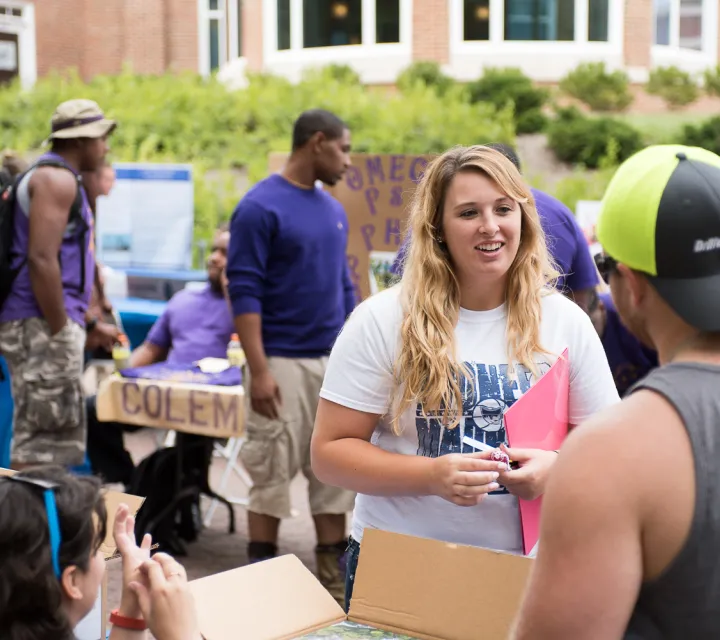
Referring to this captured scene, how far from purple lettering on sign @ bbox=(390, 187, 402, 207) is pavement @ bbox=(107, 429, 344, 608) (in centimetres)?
174

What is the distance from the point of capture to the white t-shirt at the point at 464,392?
94.0 inches

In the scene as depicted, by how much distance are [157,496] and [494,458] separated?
11.1 feet

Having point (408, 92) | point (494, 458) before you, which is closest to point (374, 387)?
point (494, 458)

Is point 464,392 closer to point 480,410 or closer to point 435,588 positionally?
point 480,410

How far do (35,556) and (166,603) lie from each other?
24 centimetres

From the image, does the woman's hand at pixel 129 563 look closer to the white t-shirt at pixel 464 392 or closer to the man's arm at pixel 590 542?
the white t-shirt at pixel 464 392

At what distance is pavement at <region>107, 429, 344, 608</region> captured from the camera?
5188 mm

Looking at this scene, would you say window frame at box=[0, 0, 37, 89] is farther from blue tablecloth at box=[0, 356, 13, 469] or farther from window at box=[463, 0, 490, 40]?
blue tablecloth at box=[0, 356, 13, 469]

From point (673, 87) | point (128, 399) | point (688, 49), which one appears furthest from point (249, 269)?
point (688, 49)

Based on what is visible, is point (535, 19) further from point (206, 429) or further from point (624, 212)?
point (624, 212)

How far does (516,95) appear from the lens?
18922mm

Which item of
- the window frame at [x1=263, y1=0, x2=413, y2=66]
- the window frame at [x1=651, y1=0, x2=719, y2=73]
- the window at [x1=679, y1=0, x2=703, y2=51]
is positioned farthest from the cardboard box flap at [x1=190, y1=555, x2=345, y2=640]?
the window at [x1=679, y1=0, x2=703, y2=51]

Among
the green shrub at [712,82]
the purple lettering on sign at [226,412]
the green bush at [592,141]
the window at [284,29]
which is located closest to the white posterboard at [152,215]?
the purple lettering on sign at [226,412]

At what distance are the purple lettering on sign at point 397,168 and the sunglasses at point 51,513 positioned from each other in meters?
4.40
